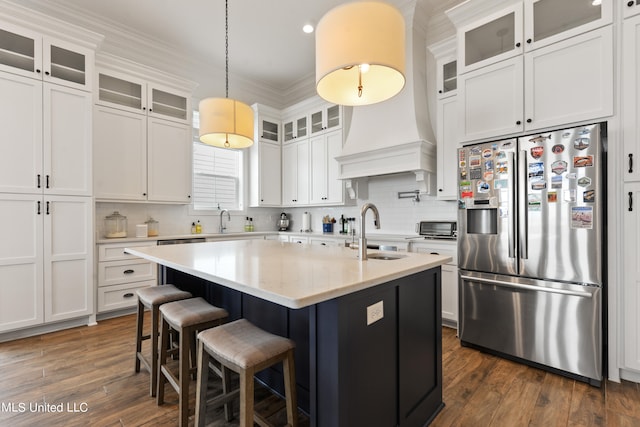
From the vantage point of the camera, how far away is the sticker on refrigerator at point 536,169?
232cm

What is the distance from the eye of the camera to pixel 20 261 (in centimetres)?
290

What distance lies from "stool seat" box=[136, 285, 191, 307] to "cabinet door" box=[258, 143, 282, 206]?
3.00 metres

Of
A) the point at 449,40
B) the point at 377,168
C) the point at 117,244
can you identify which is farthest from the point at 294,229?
the point at 449,40

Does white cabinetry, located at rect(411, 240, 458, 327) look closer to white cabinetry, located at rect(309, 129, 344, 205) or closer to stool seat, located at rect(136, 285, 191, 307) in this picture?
A: white cabinetry, located at rect(309, 129, 344, 205)

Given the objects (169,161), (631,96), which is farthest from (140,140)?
(631,96)

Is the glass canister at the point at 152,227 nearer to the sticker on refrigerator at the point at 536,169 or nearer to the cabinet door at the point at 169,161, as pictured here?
the cabinet door at the point at 169,161

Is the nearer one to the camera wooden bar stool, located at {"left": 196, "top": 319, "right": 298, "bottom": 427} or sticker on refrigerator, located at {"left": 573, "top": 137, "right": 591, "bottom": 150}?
wooden bar stool, located at {"left": 196, "top": 319, "right": 298, "bottom": 427}

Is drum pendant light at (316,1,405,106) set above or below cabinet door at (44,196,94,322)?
above

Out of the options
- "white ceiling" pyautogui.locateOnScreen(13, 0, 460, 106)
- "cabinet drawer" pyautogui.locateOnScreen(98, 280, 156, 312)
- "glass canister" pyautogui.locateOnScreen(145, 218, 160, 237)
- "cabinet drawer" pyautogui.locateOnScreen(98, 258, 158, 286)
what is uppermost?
"white ceiling" pyautogui.locateOnScreen(13, 0, 460, 106)

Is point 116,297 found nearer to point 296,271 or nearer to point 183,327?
point 183,327

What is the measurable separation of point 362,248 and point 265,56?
157 inches

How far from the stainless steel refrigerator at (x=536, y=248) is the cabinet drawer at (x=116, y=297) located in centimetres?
356

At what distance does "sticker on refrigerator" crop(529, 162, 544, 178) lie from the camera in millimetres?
2319

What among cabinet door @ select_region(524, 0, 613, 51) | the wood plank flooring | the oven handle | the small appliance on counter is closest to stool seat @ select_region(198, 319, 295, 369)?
the wood plank flooring
